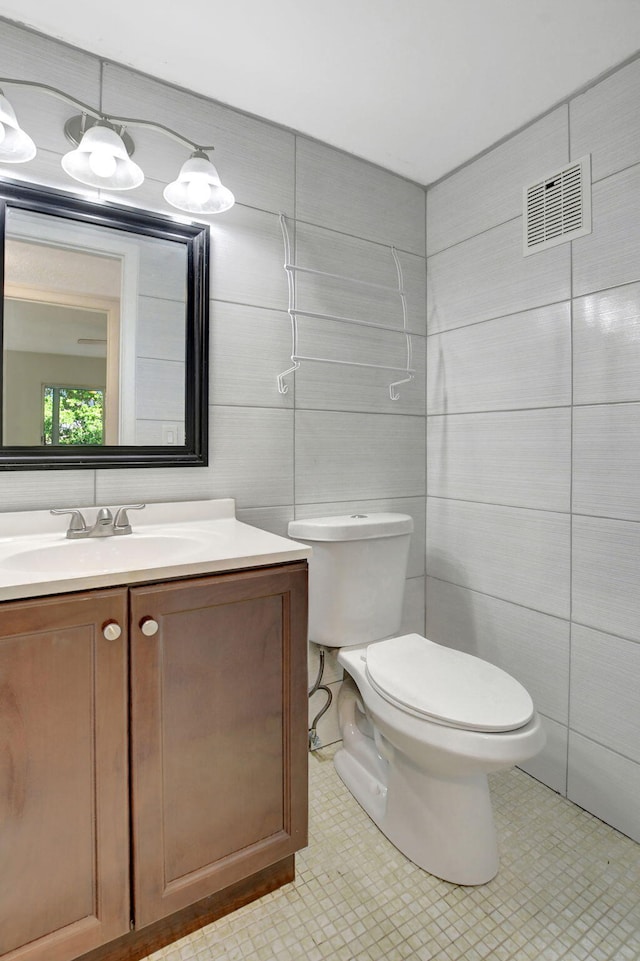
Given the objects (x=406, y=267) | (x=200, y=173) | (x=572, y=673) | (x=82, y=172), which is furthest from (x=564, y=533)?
(x=82, y=172)

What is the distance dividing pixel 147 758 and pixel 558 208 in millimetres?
1902

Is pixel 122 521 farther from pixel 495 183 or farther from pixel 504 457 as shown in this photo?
pixel 495 183

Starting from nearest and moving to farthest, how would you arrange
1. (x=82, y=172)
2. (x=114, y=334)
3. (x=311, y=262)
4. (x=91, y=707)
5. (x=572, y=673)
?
(x=91, y=707)
(x=82, y=172)
(x=114, y=334)
(x=572, y=673)
(x=311, y=262)

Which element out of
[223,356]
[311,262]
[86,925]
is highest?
[311,262]

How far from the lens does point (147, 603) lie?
3.30 ft

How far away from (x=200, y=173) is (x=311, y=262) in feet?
1.65

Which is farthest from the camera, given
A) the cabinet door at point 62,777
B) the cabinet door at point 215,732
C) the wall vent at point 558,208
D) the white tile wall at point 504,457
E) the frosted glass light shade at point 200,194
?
the white tile wall at point 504,457

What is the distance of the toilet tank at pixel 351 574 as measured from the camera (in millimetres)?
1619

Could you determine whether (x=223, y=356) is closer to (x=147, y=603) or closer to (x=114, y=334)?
(x=114, y=334)

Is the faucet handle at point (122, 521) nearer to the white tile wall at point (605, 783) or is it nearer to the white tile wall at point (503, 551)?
the white tile wall at point (503, 551)

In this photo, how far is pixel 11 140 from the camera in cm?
119

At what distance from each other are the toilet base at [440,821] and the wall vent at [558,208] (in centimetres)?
160

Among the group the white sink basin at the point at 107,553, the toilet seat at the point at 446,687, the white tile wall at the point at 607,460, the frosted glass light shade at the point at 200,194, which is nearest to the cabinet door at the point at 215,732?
the white sink basin at the point at 107,553

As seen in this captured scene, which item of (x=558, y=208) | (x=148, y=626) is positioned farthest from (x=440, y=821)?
(x=558, y=208)
